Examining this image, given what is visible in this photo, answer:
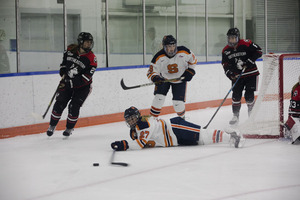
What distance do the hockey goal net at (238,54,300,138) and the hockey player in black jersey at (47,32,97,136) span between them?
1.50m

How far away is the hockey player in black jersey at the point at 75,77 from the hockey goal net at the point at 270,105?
1499 millimetres

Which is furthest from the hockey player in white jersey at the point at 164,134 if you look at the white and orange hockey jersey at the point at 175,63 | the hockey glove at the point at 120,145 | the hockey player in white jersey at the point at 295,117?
the white and orange hockey jersey at the point at 175,63

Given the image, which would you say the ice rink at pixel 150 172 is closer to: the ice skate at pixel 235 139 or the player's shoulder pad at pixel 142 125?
the ice skate at pixel 235 139

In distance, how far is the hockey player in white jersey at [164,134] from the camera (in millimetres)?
3828

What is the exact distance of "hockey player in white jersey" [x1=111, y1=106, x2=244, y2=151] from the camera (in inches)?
151

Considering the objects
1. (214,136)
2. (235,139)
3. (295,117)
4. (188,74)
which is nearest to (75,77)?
(188,74)

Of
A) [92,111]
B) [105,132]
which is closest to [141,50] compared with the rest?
[92,111]

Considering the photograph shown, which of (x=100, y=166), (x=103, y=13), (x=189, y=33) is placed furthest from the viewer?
(x=189, y=33)

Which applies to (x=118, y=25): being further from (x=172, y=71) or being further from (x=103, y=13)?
(x=172, y=71)

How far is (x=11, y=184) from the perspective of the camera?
304 centimetres

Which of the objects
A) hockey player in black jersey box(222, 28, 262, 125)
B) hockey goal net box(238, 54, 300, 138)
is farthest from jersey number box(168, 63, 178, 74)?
hockey goal net box(238, 54, 300, 138)

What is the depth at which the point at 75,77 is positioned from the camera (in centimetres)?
472

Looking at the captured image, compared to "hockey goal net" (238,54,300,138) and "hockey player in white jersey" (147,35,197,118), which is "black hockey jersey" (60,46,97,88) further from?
"hockey goal net" (238,54,300,138)

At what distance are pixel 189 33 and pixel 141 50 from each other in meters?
1.09
